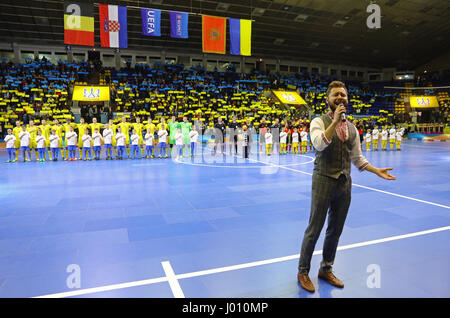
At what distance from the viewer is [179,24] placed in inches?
598

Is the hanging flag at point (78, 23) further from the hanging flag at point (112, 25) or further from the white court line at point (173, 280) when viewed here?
the white court line at point (173, 280)

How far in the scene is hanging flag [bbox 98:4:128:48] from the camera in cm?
1363

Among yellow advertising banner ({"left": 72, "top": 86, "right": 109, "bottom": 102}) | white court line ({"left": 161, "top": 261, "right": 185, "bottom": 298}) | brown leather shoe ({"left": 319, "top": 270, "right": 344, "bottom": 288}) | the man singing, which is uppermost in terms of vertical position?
yellow advertising banner ({"left": 72, "top": 86, "right": 109, "bottom": 102})

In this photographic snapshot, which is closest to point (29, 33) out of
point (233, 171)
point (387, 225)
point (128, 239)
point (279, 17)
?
point (279, 17)

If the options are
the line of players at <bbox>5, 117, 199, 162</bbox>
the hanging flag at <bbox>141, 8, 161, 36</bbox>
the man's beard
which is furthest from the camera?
the hanging flag at <bbox>141, 8, 161, 36</bbox>

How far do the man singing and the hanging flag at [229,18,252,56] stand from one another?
14.0 meters

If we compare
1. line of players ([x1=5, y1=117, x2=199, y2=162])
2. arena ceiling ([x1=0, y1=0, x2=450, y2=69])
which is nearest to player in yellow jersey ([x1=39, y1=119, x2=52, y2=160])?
line of players ([x1=5, y1=117, x2=199, y2=162])

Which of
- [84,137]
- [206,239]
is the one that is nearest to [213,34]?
[84,137]

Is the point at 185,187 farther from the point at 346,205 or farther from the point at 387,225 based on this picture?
the point at 346,205

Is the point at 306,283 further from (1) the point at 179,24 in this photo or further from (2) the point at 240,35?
(2) the point at 240,35

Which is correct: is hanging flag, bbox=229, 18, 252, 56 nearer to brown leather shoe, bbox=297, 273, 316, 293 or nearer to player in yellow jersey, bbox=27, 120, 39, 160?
player in yellow jersey, bbox=27, 120, 39, 160

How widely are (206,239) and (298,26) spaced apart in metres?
26.6

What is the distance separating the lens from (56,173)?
9.51 metres

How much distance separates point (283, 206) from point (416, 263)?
2.61 metres
